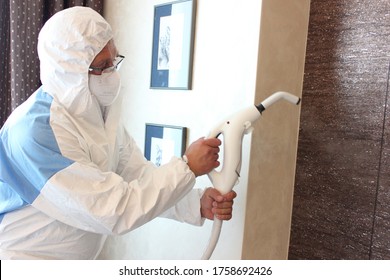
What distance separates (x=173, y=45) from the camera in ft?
4.96

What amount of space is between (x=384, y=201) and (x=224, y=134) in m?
0.51

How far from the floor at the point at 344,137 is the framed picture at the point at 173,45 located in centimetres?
42

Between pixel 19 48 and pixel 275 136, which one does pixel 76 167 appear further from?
pixel 19 48

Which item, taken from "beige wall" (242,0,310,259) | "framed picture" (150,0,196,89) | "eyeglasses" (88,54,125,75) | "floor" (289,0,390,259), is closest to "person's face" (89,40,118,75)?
"eyeglasses" (88,54,125,75)

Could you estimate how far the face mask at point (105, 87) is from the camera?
118 cm

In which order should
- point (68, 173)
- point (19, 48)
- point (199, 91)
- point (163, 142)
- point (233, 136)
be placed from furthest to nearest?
point (19, 48) → point (163, 142) → point (199, 91) → point (233, 136) → point (68, 173)

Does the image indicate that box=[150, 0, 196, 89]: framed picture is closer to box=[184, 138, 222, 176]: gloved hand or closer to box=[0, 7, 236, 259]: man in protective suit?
box=[0, 7, 236, 259]: man in protective suit

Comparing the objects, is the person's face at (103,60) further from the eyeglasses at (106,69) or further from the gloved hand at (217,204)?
the gloved hand at (217,204)

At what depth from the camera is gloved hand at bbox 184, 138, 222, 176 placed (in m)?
1.11

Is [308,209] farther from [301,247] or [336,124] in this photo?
[336,124]

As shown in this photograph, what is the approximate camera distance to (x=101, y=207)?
101 cm

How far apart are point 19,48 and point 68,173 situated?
0.99 meters

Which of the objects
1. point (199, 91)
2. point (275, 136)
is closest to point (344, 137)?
point (275, 136)
